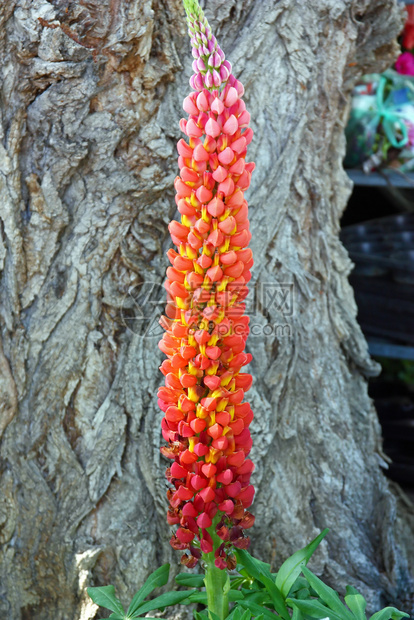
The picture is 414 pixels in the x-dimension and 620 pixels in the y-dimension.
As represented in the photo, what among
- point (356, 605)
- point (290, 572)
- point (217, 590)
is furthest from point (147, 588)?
point (356, 605)

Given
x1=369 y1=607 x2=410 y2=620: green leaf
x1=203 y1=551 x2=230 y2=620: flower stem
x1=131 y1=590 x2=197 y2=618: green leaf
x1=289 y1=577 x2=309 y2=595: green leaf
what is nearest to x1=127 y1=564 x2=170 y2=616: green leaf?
x1=131 y1=590 x2=197 y2=618: green leaf

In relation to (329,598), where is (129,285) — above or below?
above

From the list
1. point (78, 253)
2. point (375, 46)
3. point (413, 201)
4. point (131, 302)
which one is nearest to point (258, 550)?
point (131, 302)

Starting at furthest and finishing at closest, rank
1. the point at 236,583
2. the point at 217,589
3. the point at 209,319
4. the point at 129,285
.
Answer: the point at 129,285 → the point at 236,583 → the point at 217,589 → the point at 209,319

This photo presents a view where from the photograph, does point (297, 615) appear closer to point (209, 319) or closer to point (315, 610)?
point (315, 610)

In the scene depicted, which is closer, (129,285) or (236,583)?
(236,583)

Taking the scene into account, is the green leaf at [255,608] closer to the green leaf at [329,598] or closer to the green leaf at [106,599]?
the green leaf at [329,598]

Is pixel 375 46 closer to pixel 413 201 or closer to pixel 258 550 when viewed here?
pixel 413 201
